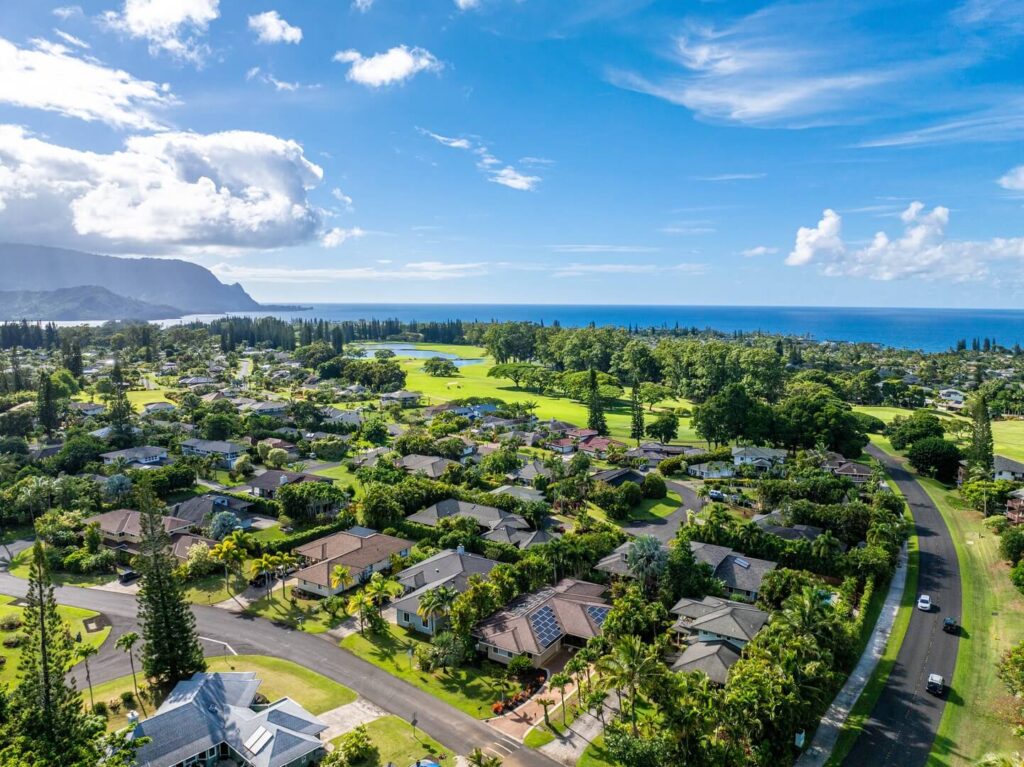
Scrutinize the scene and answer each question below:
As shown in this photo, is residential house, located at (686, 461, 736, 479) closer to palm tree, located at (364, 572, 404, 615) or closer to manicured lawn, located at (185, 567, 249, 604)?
palm tree, located at (364, 572, 404, 615)

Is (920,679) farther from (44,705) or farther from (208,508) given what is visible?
(208,508)

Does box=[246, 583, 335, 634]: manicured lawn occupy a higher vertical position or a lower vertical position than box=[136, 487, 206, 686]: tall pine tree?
lower

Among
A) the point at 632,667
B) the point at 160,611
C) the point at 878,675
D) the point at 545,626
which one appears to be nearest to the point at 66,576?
the point at 160,611

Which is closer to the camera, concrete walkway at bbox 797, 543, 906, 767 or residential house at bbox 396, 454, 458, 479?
concrete walkway at bbox 797, 543, 906, 767

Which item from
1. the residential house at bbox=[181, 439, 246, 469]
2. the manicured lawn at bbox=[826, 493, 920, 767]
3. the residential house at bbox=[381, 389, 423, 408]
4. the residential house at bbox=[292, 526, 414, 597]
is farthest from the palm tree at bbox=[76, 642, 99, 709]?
the residential house at bbox=[381, 389, 423, 408]

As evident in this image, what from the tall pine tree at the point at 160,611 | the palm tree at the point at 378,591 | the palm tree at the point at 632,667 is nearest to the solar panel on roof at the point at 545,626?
the palm tree at the point at 632,667

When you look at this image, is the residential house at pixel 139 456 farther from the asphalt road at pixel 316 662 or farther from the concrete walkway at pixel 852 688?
the concrete walkway at pixel 852 688
